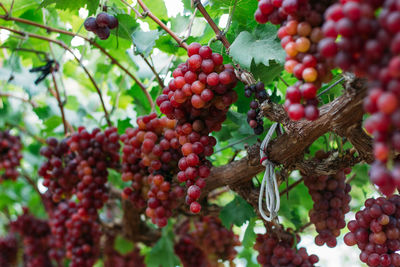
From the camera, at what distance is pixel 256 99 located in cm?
88

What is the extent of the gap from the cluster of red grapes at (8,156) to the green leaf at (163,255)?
0.86m

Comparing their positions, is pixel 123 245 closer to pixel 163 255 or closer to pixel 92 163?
pixel 163 255

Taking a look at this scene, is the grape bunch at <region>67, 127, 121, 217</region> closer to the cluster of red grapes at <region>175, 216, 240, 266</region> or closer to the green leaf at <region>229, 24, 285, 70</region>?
the cluster of red grapes at <region>175, 216, 240, 266</region>

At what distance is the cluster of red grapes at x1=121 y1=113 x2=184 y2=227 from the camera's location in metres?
1.11

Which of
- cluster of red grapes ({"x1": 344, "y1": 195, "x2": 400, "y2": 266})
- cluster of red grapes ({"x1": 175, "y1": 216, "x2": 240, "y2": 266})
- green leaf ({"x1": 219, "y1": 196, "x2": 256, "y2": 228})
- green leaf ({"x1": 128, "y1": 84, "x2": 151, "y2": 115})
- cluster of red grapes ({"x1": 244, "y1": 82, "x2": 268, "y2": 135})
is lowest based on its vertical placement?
cluster of red grapes ({"x1": 175, "y1": 216, "x2": 240, "y2": 266})

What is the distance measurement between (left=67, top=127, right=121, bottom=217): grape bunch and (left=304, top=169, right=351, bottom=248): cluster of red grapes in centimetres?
74

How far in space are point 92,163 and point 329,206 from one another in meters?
0.84

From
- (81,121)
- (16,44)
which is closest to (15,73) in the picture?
(16,44)

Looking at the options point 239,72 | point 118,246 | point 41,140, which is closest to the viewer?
point 239,72

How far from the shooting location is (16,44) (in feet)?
5.70

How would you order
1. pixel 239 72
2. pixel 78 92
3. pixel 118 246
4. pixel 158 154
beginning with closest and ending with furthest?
pixel 239 72 < pixel 158 154 < pixel 118 246 < pixel 78 92

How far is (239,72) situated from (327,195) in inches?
20.7

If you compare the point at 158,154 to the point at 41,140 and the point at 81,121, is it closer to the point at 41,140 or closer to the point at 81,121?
the point at 81,121

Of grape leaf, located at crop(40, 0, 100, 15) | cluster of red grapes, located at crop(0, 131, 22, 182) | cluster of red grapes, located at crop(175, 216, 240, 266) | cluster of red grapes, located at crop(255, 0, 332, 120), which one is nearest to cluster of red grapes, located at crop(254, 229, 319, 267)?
cluster of red grapes, located at crop(175, 216, 240, 266)
